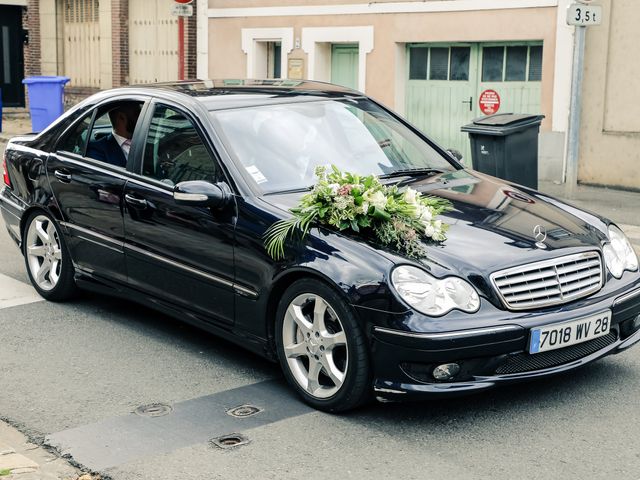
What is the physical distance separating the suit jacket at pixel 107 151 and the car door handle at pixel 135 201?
0.31 metres

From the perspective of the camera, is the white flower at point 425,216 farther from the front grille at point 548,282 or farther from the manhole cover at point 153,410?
the manhole cover at point 153,410

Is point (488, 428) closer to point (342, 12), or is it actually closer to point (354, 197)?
point (354, 197)

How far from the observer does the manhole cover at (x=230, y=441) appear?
4.87 meters

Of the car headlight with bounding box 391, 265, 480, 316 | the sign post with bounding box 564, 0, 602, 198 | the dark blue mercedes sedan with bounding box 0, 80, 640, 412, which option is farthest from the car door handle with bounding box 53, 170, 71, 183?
the sign post with bounding box 564, 0, 602, 198

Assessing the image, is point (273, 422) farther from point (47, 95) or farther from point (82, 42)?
point (82, 42)

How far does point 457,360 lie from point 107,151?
3.16m

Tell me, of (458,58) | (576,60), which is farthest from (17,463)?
(458,58)

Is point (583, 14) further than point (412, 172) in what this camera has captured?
Yes

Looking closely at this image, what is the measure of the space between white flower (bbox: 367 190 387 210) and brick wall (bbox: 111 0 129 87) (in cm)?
1884

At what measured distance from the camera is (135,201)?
6398mm

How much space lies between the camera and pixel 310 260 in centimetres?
520

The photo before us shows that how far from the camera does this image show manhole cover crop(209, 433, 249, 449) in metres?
4.87

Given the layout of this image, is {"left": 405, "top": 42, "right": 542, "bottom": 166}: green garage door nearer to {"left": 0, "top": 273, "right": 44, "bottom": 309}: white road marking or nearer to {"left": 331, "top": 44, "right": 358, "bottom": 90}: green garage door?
{"left": 331, "top": 44, "right": 358, "bottom": 90}: green garage door

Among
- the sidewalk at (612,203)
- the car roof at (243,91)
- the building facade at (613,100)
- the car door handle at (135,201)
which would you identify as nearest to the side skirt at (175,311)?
the car door handle at (135,201)
